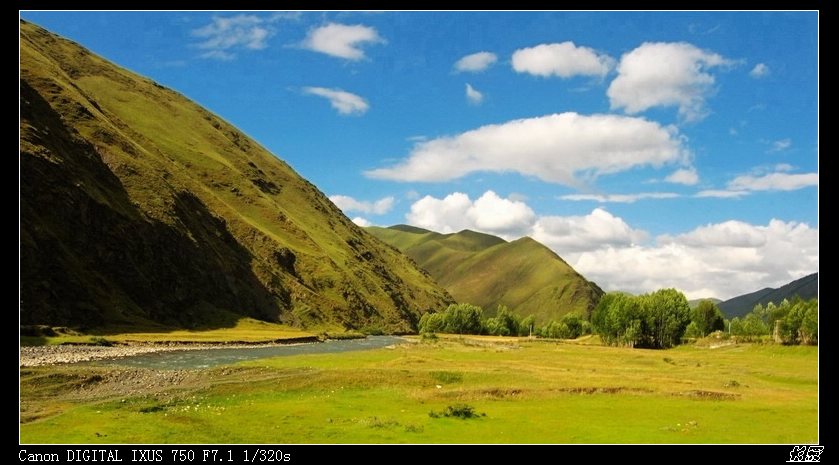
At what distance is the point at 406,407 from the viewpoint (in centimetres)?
4544

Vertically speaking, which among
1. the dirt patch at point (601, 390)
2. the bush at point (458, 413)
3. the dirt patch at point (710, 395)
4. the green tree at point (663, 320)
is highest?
the bush at point (458, 413)

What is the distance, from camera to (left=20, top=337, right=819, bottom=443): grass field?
113 feet

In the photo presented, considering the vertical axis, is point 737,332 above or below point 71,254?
below

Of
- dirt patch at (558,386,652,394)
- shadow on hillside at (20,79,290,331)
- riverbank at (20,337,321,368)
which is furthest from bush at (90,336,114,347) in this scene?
dirt patch at (558,386,652,394)

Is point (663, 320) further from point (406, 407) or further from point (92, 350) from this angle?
point (92, 350)

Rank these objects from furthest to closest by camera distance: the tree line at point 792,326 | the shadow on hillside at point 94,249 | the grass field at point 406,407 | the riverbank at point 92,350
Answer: the shadow on hillside at point 94,249
the tree line at point 792,326
the riverbank at point 92,350
the grass field at point 406,407

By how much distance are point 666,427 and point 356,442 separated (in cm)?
1924

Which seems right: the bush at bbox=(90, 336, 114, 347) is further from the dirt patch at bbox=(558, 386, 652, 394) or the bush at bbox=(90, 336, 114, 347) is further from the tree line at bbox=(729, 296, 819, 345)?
the tree line at bbox=(729, 296, 819, 345)

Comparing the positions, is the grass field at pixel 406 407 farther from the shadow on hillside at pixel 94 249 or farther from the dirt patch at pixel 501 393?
the shadow on hillside at pixel 94 249

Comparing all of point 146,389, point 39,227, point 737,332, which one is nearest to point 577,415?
point 146,389

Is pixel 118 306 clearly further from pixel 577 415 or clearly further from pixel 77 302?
pixel 577 415

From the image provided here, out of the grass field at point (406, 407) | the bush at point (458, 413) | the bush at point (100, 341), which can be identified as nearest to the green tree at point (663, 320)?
the grass field at point (406, 407)

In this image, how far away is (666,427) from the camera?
36.8 m

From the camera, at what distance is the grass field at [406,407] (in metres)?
34.4
